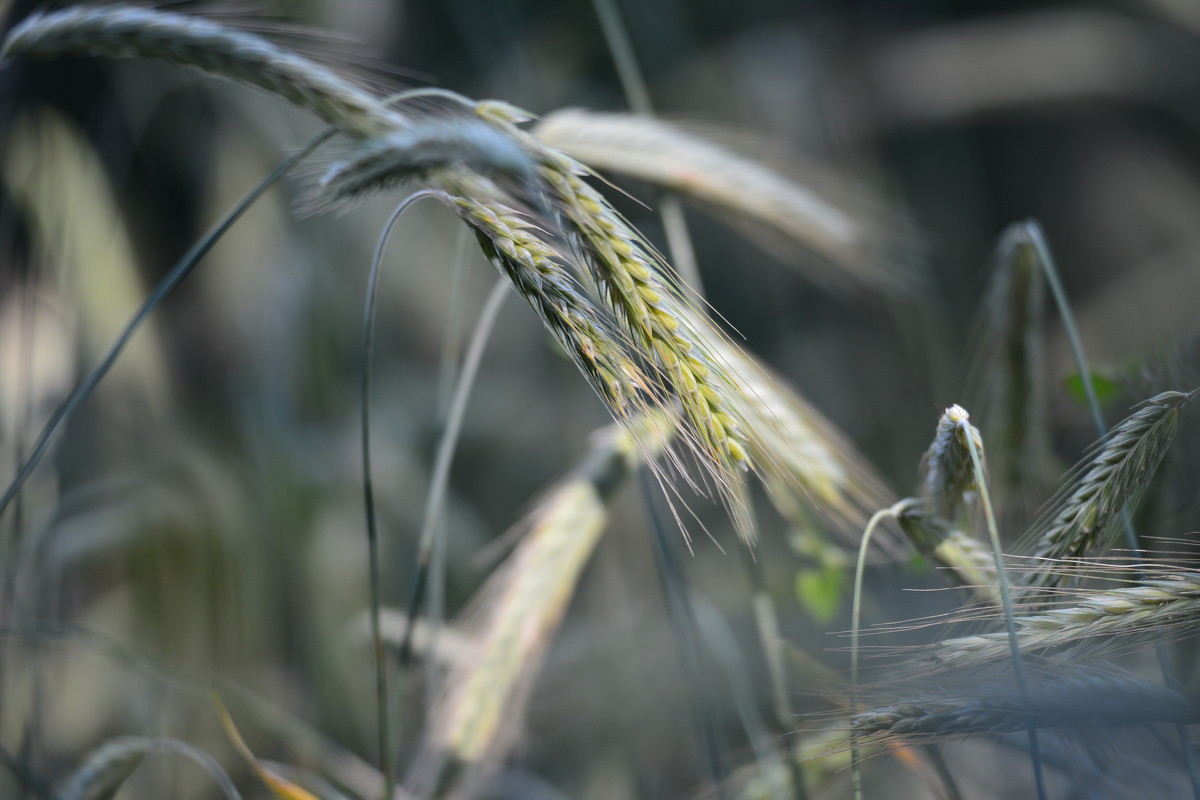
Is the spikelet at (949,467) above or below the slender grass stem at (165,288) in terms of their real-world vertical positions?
below

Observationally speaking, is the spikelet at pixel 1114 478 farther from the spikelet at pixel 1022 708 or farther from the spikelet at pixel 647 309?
the spikelet at pixel 647 309

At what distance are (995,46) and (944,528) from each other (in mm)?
2598

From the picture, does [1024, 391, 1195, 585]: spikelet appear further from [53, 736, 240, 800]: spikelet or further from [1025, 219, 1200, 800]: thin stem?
[53, 736, 240, 800]: spikelet

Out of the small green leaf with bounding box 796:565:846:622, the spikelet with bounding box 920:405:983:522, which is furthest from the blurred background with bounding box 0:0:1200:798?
the spikelet with bounding box 920:405:983:522

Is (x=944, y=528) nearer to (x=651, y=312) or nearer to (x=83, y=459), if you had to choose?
(x=651, y=312)

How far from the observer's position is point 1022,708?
0.54m

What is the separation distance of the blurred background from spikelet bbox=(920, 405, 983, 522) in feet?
0.72

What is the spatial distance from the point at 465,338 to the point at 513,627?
1741mm

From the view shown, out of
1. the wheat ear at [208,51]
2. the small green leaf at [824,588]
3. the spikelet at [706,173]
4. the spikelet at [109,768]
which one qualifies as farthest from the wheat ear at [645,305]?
the spikelet at [109,768]

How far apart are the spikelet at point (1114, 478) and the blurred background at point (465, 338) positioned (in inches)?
8.0

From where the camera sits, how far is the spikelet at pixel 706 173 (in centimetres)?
95

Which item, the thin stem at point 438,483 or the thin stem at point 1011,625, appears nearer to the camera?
the thin stem at point 1011,625

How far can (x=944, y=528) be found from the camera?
0.66m

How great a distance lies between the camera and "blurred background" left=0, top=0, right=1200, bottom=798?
4.30 feet
